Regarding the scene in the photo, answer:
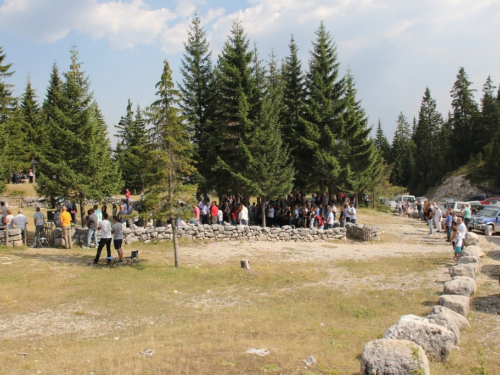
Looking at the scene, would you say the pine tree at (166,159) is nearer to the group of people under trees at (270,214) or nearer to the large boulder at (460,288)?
the group of people under trees at (270,214)

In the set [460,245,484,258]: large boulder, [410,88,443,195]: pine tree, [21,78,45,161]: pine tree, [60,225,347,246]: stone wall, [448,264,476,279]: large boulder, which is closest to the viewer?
[448,264,476,279]: large boulder

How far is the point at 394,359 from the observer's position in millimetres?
5398

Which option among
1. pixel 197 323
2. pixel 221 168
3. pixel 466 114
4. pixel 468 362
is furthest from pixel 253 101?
pixel 466 114

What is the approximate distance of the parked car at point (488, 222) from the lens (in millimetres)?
24547

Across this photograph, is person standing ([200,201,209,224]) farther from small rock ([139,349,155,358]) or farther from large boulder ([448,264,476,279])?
small rock ([139,349,155,358])

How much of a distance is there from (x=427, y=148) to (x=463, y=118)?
32.4ft

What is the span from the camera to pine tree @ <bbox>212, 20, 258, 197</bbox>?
2473 centimetres

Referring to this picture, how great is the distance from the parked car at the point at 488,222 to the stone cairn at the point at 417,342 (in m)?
18.0

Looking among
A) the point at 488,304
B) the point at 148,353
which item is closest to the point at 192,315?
the point at 148,353

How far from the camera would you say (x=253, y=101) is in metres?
25.9

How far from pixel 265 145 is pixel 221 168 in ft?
10.3

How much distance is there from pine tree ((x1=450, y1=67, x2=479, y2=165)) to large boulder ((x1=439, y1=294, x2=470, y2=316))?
226 ft

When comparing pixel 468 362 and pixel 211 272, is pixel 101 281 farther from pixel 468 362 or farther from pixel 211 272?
pixel 468 362

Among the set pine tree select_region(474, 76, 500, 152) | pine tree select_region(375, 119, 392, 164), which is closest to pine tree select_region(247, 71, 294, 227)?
pine tree select_region(474, 76, 500, 152)
